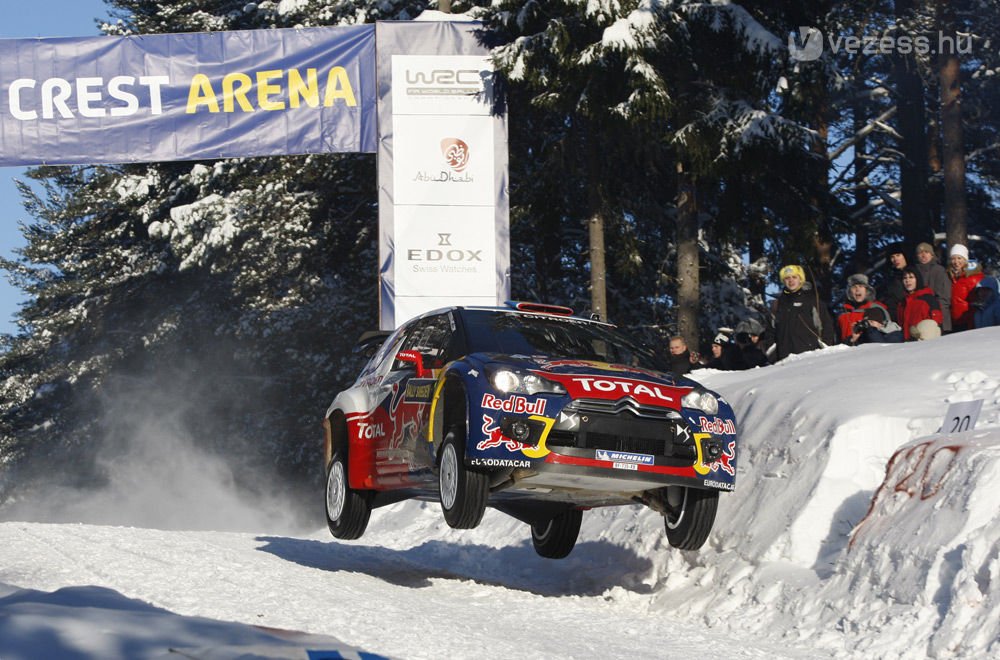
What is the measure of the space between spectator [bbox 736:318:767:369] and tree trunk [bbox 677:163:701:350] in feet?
15.6

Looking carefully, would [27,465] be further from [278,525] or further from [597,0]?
[597,0]

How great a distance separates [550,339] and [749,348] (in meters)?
6.56

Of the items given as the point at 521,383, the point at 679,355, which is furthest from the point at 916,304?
the point at 521,383

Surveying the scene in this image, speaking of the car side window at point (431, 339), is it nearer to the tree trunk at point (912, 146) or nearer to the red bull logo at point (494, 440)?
the red bull logo at point (494, 440)

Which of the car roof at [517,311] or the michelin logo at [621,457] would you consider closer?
the michelin logo at [621,457]

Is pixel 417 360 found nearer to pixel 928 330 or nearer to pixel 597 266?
pixel 928 330

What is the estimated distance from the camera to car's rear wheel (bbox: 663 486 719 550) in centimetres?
979

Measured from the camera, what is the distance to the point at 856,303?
49.7ft

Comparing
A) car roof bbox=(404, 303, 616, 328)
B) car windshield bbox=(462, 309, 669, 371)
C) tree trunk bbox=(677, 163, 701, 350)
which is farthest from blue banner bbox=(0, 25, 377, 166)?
car windshield bbox=(462, 309, 669, 371)

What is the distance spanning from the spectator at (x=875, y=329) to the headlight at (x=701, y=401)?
5.73 meters

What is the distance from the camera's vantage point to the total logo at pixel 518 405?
29.5 feet

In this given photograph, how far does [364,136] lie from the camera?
20156mm

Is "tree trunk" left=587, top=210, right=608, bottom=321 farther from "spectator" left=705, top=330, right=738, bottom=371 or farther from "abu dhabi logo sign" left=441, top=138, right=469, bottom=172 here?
"spectator" left=705, top=330, right=738, bottom=371

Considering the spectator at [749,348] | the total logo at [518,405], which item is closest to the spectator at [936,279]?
the spectator at [749,348]
